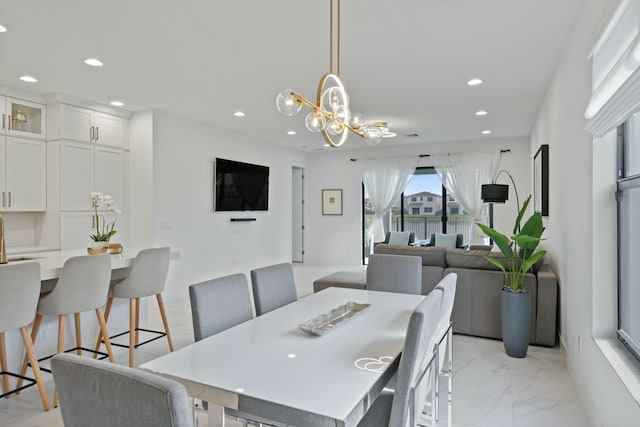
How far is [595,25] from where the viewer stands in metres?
2.27

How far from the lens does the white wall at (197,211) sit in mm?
5418

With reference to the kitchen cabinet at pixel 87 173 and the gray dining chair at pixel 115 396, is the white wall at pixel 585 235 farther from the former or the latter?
the kitchen cabinet at pixel 87 173

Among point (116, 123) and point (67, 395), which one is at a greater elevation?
point (116, 123)

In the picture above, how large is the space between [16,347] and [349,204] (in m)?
6.70

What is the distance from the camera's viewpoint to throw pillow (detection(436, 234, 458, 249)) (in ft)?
24.0

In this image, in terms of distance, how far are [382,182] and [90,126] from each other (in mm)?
5490

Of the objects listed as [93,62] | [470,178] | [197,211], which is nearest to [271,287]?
[93,62]

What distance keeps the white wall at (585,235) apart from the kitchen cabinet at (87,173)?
514cm

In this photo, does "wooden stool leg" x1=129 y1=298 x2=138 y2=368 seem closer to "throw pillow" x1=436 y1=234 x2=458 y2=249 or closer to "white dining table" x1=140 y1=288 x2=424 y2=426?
"white dining table" x1=140 y1=288 x2=424 y2=426

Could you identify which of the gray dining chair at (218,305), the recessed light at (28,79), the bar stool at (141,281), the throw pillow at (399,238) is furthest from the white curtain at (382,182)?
the gray dining chair at (218,305)

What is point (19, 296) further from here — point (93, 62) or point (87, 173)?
point (87, 173)

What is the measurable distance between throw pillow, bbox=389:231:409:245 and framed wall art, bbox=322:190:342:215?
1.49 meters

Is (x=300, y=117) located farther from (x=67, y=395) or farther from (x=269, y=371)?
(x=67, y=395)

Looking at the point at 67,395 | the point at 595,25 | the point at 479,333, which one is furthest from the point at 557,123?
the point at 67,395
